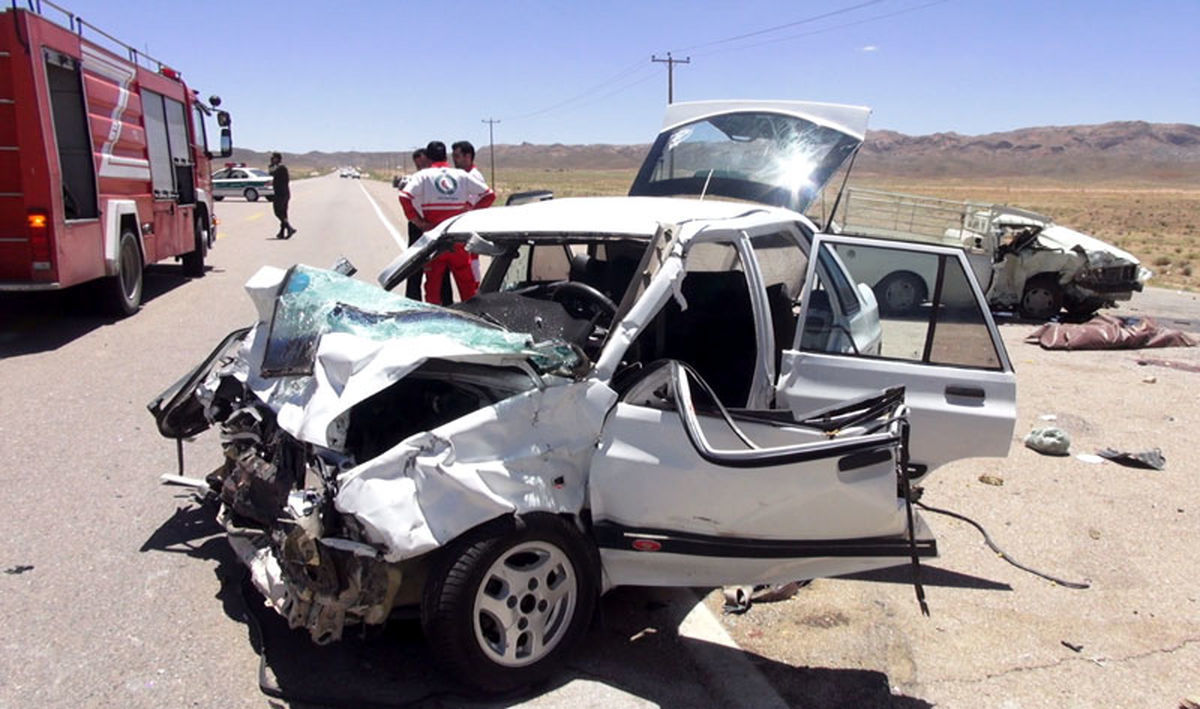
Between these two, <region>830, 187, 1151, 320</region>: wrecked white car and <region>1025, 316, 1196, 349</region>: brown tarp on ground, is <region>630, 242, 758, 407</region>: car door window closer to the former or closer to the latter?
<region>1025, 316, 1196, 349</region>: brown tarp on ground

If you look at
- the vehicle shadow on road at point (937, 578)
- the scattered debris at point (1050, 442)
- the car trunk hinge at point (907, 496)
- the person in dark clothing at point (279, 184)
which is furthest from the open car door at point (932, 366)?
the person in dark clothing at point (279, 184)

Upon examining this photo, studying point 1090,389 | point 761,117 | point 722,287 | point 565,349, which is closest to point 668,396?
point 565,349

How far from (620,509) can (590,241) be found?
4.81 ft

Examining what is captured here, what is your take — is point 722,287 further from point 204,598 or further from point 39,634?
point 39,634

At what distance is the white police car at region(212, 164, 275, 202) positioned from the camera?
44.8m

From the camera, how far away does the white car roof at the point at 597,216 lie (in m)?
4.21

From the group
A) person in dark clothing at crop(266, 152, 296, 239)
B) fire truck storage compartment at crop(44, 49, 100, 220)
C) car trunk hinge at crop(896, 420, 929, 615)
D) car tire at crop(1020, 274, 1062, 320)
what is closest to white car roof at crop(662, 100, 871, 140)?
car trunk hinge at crop(896, 420, 929, 615)

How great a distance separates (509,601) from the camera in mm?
3299

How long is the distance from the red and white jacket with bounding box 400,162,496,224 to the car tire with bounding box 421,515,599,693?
584cm

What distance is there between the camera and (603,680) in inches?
136

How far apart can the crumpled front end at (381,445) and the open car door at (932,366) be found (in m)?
1.32

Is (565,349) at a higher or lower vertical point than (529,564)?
higher

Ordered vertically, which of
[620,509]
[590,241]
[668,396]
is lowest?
[620,509]

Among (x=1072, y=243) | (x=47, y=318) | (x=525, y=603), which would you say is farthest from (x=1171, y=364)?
(x=47, y=318)
